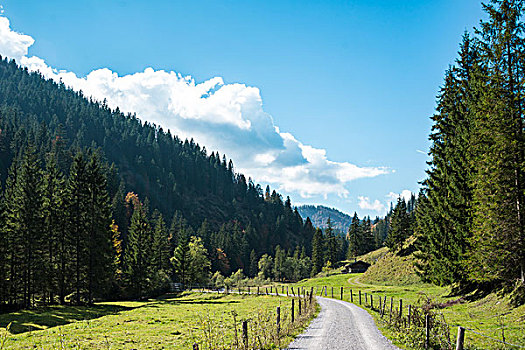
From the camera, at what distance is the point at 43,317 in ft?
105

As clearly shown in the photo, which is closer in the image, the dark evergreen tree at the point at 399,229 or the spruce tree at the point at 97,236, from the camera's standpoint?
the spruce tree at the point at 97,236

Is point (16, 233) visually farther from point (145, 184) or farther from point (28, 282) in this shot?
point (145, 184)

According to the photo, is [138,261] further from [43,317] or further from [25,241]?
[43,317]

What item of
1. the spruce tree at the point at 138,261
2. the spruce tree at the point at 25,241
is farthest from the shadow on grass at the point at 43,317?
the spruce tree at the point at 138,261

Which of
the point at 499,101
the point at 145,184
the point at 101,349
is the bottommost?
the point at 101,349

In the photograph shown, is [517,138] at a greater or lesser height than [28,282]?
greater

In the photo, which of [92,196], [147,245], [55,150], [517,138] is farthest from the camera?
[55,150]

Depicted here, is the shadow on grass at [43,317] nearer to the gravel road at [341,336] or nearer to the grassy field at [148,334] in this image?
the grassy field at [148,334]

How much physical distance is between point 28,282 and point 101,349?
32568mm

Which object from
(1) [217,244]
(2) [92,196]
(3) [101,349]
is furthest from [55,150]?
(3) [101,349]

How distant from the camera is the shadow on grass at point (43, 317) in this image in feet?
89.9

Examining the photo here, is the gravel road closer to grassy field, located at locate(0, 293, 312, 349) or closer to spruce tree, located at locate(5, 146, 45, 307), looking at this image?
grassy field, located at locate(0, 293, 312, 349)

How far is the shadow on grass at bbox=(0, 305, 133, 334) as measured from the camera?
27.4 meters

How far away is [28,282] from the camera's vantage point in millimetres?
40219
